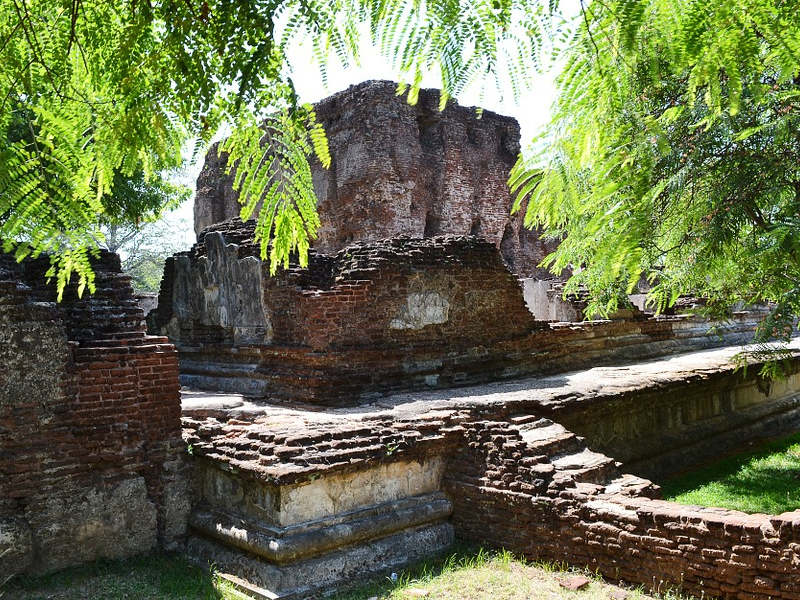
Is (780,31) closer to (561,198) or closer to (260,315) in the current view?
(561,198)

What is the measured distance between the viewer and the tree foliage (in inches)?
81.4

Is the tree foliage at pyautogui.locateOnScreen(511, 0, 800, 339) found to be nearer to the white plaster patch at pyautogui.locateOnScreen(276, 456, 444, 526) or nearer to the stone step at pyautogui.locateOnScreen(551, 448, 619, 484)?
the stone step at pyautogui.locateOnScreen(551, 448, 619, 484)

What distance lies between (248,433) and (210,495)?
0.54 meters

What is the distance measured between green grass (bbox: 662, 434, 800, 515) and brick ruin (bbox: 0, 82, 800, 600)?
32 cm

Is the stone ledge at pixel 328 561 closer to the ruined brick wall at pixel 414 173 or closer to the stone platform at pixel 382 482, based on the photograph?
the stone platform at pixel 382 482

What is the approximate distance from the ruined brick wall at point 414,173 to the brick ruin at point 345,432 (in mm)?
8322

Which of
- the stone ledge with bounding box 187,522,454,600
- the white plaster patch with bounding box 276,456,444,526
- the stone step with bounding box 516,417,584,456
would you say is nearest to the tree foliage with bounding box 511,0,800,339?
the stone step with bounding box 516,417,584,456

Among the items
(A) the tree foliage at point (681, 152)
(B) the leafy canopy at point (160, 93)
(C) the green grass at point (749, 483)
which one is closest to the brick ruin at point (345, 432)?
(C) the green grass at point (749, 483)

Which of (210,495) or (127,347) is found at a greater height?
(127,347)

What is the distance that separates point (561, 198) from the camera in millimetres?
3148

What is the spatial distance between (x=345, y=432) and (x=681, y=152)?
3.31m

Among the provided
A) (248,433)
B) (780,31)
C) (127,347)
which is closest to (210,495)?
(248,433)

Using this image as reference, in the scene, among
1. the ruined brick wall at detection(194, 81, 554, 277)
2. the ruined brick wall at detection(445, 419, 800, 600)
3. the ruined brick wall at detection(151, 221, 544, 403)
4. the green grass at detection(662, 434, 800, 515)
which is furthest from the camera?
the ruined brick wall at detection(194, 81, 554, 277)

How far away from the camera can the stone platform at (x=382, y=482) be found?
4.66 meters
